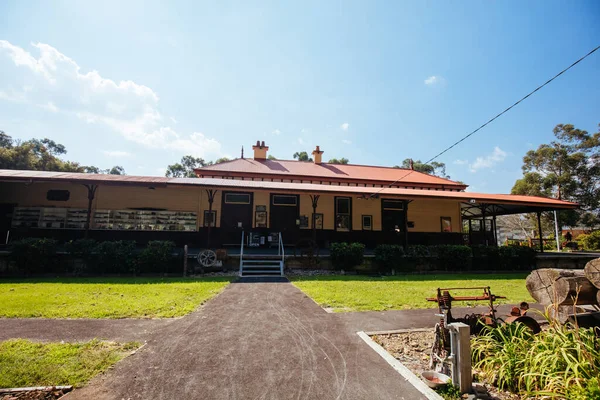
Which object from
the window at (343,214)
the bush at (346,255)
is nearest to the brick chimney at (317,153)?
the window at (343,214)

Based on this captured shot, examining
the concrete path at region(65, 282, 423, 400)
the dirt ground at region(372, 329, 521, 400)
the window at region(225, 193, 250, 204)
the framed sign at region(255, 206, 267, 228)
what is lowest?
the concrete path at region(65, 282, 423, 400)

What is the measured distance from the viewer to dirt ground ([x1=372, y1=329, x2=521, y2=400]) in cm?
283

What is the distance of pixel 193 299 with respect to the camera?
6.34m

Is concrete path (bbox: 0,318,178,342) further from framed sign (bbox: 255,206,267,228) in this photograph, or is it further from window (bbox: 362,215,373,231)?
window (bbox: 362,215,373,231)

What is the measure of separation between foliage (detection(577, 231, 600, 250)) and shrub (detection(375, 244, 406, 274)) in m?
22.8

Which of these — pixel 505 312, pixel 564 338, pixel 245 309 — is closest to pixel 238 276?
pixel 245 309

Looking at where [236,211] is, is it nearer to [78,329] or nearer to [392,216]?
[392,216]

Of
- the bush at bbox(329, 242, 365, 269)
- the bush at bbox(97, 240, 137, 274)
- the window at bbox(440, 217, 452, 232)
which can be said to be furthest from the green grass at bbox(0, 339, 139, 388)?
the window at bbox(440, 217, 452, 232)

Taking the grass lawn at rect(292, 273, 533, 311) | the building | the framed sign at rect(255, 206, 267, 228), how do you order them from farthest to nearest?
1. the framed sign at rect(255, 206, 267, 228)
2. the building
3. the grass lawn at rect(292, 273, 533, 311)

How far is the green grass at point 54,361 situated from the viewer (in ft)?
9.21

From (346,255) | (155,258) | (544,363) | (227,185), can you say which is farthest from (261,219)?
(544,363)

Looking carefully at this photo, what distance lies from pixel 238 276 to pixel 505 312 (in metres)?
7.72

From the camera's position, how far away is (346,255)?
10844 mm

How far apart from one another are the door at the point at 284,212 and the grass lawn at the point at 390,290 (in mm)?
5148
